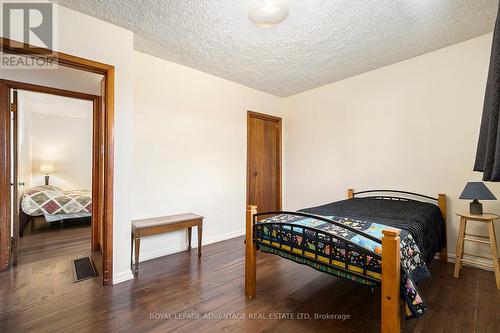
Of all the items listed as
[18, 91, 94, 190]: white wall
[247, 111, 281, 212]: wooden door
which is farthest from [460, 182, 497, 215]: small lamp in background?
[18, 91, 94, 190]: white wall

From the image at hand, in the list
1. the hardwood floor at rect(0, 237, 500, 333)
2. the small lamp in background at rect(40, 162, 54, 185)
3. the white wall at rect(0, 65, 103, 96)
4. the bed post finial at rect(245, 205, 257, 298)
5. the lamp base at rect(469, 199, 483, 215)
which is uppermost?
the white wall at rect(0, 65, 103, 96)

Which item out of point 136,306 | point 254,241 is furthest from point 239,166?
point 136,306

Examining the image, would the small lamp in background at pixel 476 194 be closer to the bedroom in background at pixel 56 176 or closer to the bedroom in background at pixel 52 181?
the bedroom in background at pixel 56 176

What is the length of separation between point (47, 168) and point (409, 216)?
22.8 ft

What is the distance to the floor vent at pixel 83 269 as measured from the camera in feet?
7.69

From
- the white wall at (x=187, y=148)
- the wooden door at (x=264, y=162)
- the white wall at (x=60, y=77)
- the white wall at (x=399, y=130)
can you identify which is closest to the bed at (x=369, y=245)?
the white wall at (x=399, y=130)

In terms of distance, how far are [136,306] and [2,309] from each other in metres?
1.02

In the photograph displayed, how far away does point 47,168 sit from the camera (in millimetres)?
5266

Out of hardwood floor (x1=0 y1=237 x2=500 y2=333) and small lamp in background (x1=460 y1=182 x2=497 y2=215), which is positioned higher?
small lamp in background (x1=460 y1=182 x2=497 y2=215)

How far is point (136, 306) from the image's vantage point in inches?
73.2

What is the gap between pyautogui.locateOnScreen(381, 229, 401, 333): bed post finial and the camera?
126 cm

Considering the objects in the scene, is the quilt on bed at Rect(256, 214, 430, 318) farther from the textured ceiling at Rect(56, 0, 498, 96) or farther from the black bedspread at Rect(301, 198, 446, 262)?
the textured ceiling at Rect(56, 0, 498, 96)

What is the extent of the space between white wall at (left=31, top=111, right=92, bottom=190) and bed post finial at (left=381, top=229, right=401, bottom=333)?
5994 millimetres

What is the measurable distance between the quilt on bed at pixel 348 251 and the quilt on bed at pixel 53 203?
4024 mm
